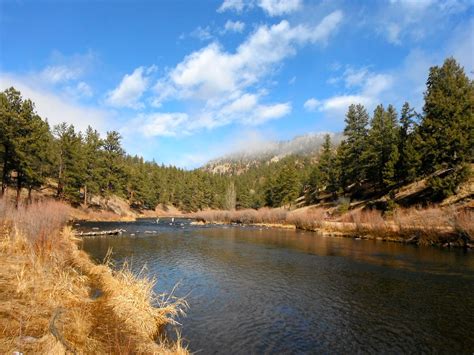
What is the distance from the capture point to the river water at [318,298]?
11.2m

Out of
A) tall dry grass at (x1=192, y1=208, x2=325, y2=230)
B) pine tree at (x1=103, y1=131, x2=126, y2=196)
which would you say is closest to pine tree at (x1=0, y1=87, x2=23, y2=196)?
pine tree at (x1=103, y1=131, x2=126, y2=196)

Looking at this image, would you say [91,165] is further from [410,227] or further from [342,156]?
[410,227]

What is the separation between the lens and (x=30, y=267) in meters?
11.7

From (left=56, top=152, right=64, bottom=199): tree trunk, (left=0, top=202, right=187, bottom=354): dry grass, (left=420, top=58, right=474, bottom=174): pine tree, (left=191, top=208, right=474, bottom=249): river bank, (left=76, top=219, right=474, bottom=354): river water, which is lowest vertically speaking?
(left=76, top=219, right=474, bottom=354): river water

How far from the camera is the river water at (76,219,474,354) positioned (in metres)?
11.2

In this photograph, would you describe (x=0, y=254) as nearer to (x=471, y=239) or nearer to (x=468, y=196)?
(x=471, y=239)

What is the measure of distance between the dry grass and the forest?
34.5 meters

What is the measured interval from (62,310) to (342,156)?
74.9 meters

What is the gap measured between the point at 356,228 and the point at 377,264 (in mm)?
21179

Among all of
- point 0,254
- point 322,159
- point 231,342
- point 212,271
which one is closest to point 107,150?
point 322,159

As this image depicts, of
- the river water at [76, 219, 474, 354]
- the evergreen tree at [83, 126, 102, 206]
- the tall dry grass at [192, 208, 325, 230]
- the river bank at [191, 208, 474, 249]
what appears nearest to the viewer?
the river water at [76, 219, 474, 354]

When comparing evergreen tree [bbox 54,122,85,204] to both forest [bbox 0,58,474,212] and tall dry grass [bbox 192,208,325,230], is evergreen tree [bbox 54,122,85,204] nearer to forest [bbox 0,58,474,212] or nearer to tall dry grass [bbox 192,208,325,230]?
forest [bbox 0,58,474,212]

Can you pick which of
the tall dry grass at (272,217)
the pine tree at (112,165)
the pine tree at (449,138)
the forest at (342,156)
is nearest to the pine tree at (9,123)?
the forest at (342,156)

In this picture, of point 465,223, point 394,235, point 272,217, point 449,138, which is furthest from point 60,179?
point 449,138
